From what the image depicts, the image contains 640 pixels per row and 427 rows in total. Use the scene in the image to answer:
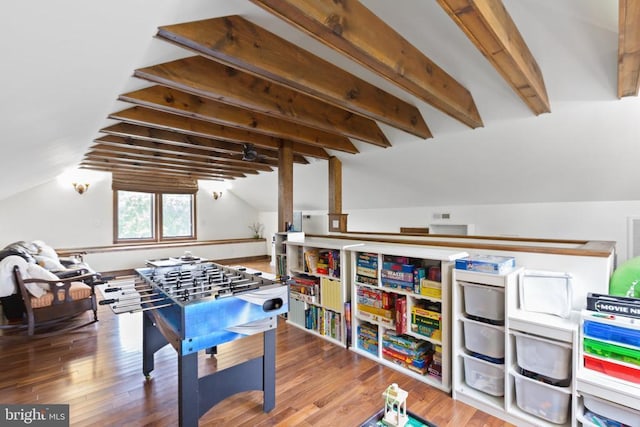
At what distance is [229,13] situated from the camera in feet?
5.54

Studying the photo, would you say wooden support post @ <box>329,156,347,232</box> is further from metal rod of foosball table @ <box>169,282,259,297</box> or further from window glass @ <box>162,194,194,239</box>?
window glass @ <box>162,194,194,239</box>

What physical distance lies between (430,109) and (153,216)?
6972mm

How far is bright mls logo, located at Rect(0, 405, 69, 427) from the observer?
197 centimetres

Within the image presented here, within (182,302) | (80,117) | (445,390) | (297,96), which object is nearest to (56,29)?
(182,302)

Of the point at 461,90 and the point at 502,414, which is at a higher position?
the point at 461,90

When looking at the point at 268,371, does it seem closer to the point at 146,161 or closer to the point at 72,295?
the point at 72,295

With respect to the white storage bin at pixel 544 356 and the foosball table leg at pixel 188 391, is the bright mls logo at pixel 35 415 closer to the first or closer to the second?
the foosball table leg at pixel 188 391

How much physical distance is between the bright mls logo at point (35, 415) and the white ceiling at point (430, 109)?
75.3 inches

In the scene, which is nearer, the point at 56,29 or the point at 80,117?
the point at 56,29

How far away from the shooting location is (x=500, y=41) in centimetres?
157

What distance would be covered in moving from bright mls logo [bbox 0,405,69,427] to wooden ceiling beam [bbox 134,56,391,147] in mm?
2366

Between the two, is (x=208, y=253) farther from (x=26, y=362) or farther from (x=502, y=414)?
(x=502, y=414)

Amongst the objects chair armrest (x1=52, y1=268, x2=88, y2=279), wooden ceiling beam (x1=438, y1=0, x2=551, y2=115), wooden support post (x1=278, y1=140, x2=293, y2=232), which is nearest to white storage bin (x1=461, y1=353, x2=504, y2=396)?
wooden ceiling beam (x1=438, y1=0, x2=551, y2=115)

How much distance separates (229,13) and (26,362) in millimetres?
3563
